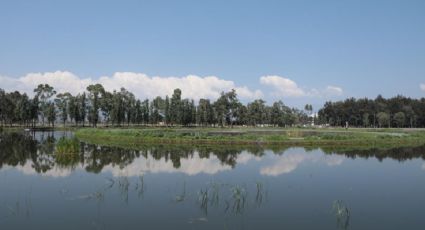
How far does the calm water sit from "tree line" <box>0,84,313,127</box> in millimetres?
57531

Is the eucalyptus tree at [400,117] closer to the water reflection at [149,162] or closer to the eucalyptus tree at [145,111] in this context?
the eucalyptus tree at [145,111]

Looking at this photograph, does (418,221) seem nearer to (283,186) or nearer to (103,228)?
(283,186)

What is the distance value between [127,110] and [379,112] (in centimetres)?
6474

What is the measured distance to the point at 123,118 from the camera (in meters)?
86.1

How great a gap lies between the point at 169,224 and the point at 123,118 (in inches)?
3045

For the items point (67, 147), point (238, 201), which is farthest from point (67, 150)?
point (238, 201)

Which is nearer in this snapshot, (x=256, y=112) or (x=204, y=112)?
(x=204, y=112)

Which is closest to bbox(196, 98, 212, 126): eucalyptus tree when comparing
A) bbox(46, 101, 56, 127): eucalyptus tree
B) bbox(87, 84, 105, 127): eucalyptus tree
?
bbox(87, 84, 105, 127): eucalyptus tree

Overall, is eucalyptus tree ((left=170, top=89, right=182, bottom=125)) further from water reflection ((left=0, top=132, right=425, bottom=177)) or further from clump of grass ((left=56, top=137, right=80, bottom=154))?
clump of grass ((left=56, top=137, right=80, bottom=154))

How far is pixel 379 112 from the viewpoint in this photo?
10194cm

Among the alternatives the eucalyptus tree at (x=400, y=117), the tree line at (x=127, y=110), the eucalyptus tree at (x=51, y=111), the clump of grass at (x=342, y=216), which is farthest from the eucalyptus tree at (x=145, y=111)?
the clump of grass at (x=342, y=216)

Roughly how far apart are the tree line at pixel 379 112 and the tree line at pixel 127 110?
56.4ft

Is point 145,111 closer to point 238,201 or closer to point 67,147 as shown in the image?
point 67,147

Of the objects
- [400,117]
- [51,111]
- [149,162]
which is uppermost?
[51,111]
